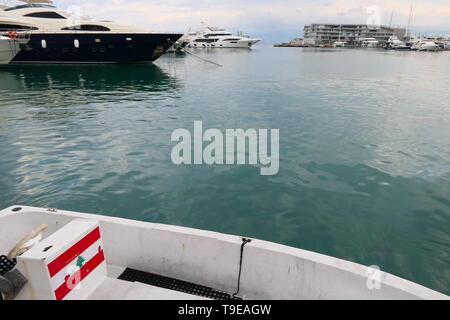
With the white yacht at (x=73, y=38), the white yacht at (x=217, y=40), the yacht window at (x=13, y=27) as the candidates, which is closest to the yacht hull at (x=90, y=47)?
the white yacht at (x=73, y=38)

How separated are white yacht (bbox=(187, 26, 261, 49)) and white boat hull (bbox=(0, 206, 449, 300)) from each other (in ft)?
401

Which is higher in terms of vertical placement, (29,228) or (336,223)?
(29,228)

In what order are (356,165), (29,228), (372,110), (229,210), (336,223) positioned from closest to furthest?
(29,228) < (336,223) < (229,210) < (356,165) < (372,110)

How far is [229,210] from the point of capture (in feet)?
25.3

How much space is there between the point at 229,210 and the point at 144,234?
3.72 metres

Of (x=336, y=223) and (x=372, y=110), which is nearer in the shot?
(x=336, y=223)

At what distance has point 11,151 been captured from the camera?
10945 mm

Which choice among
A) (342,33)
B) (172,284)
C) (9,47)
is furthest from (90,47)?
(342,33)

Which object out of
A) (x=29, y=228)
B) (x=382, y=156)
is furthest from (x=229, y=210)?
(x=382, y=156)

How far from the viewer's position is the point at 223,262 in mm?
3975

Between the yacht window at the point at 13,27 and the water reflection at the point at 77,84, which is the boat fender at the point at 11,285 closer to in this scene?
the water reflection at the point at 77,84

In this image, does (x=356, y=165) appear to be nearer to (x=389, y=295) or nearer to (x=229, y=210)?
(x=229, y=210)

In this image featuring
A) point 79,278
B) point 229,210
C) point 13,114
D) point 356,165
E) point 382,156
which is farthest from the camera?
point 13,114

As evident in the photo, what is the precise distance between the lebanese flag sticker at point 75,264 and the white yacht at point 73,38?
3883cm
